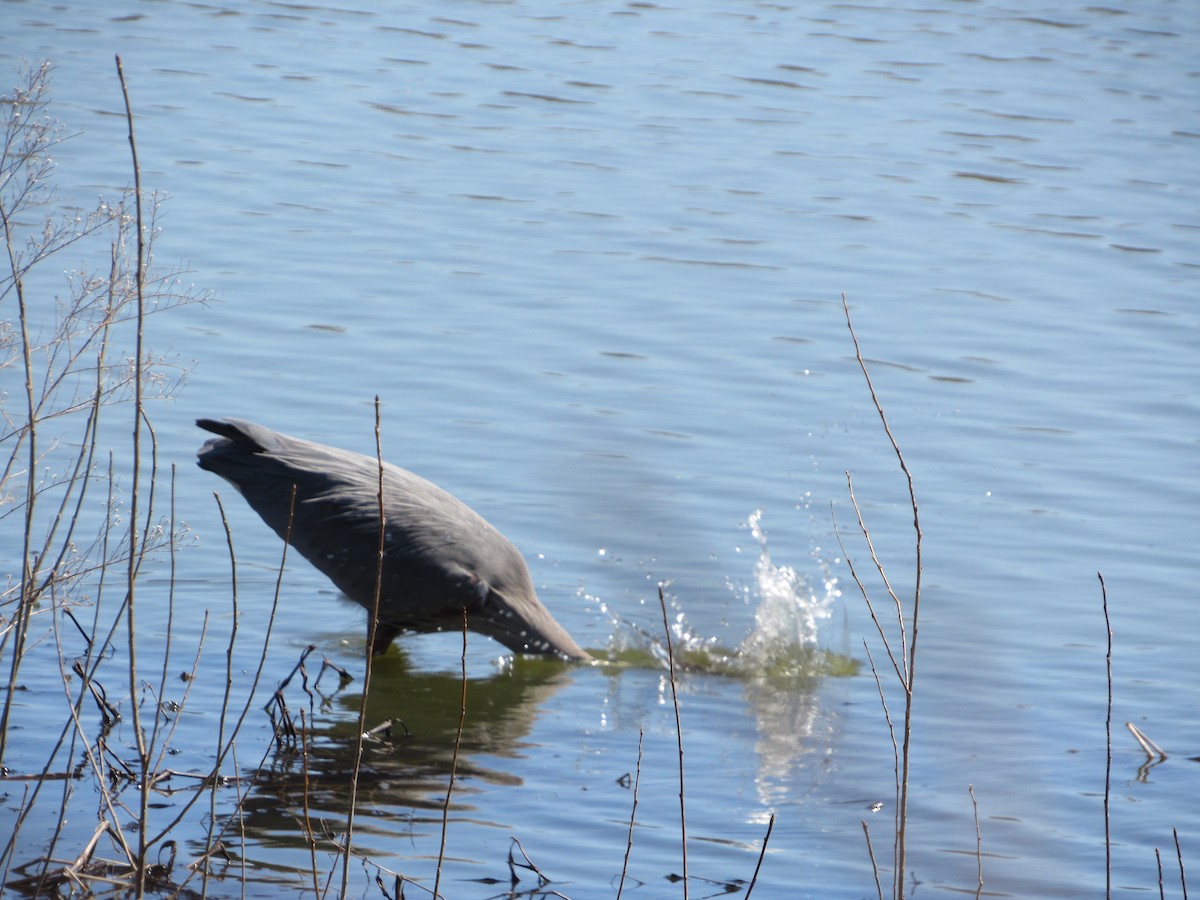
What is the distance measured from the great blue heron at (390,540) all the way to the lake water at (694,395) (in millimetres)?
255

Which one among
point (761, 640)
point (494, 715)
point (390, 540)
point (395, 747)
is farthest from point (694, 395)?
point (395, 747)

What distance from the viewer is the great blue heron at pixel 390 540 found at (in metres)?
7.15

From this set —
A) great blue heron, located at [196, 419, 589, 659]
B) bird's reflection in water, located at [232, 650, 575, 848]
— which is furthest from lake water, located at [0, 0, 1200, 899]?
great blue heron, located at [196, 419, 589, 659]

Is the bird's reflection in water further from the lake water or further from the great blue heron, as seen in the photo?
the great blue heron

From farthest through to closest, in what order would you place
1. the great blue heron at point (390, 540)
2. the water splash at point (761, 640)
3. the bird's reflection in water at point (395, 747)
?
the water splash at point (761, 640) < the great blue heron at point (390, 540) < the bird's reflection in water at point (395, 747)

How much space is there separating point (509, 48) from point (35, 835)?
14.5m

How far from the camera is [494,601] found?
725 cm

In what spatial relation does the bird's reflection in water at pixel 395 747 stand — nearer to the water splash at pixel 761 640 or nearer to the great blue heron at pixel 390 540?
the great blue heron at pixel 390 540

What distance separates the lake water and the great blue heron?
25 centimetres

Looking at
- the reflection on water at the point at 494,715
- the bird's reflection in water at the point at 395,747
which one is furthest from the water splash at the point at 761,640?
the bird's reflection in water at the point at 395,747

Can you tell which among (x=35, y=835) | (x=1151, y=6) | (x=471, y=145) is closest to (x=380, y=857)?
(x=35, y=835)

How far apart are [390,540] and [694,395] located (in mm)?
3339

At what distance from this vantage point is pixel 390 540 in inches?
284

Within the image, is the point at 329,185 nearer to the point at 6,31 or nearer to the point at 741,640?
the point at 6,31
